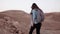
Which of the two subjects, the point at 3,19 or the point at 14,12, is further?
the point at 14,12

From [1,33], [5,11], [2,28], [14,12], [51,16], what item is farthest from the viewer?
[51,16]

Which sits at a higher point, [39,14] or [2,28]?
[39,14]

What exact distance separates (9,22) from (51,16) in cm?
841

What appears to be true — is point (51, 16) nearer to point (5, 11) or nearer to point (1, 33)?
point (5, 11)

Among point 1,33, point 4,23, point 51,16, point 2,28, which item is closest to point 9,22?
point 4,23

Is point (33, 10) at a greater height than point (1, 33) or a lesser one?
greater

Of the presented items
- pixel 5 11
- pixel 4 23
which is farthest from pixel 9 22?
pixel 5 11

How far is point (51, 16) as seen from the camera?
2033cm

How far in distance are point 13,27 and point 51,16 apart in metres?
8.78

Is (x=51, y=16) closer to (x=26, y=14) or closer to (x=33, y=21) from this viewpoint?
(x=26, y=14)

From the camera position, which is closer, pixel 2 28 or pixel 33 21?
pixel 33 21

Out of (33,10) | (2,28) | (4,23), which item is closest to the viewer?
(33,10)

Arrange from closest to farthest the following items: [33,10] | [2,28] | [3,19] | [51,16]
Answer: [33,10]
[2,28]
[3,19]
[51,16]

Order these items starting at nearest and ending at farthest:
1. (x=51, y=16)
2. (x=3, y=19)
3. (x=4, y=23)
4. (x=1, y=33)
Result: 1. (x=1, y=33)
2. (x=4, y=23)
3. (x=3, y=19)
4. (x=51, y=16)
